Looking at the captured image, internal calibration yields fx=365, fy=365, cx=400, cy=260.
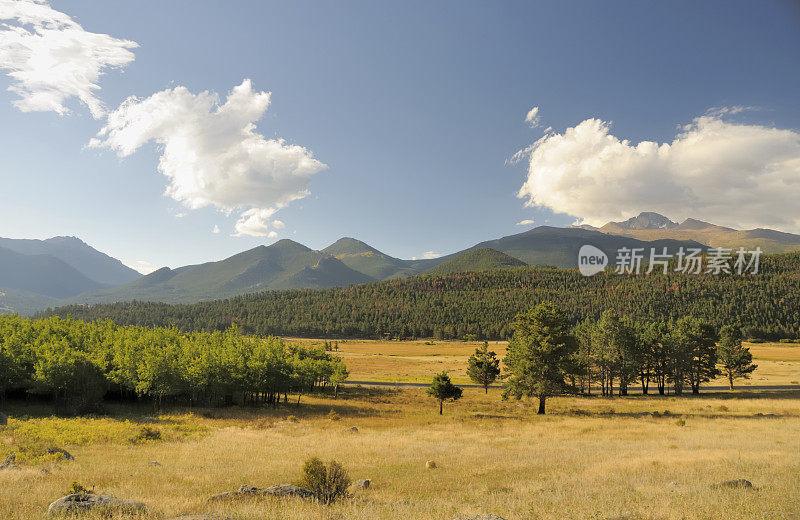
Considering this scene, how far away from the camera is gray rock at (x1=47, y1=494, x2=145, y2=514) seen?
11.7 m

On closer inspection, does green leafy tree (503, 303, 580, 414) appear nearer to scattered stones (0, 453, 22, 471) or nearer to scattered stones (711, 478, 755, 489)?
scattered stones (711, 478, 755, 489)

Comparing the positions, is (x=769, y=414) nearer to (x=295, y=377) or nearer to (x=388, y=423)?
(x=388, y=423)

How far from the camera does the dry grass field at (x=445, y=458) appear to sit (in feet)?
43.8

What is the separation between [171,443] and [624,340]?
70.5 meters

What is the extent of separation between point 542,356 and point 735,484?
36.6 m

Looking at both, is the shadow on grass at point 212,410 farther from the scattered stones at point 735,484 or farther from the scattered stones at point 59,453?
the scattered stones at point 735,484

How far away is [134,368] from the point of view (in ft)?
183

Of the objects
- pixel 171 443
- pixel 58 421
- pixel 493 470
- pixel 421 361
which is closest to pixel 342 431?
pixel 171 443

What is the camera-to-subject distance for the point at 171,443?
3291cm

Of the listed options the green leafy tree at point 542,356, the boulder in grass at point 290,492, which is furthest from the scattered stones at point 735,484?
the green leafy tree at point 542,356

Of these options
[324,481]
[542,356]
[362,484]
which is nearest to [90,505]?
[324,481]

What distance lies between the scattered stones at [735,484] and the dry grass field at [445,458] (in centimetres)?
42

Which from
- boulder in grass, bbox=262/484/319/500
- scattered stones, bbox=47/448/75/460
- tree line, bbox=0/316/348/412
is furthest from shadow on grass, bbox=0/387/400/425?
boulder in grass, bbox=262/484/319/500

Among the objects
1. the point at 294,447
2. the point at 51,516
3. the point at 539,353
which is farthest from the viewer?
the point at 539,353
